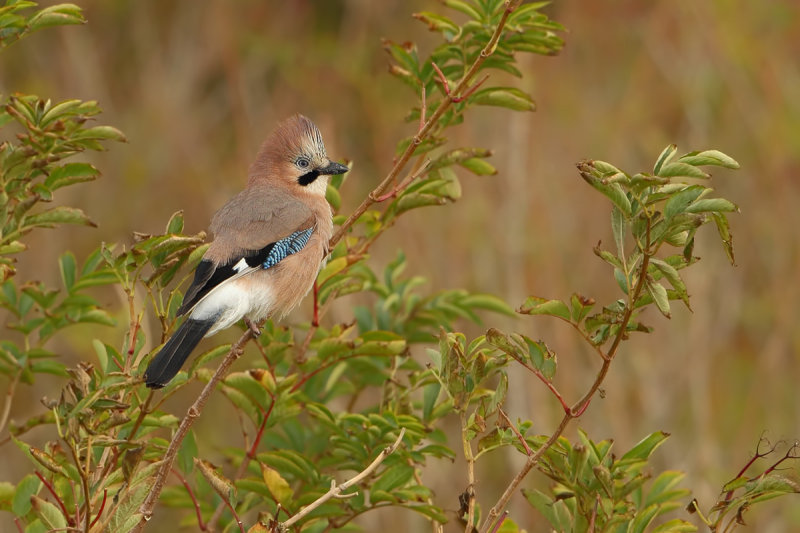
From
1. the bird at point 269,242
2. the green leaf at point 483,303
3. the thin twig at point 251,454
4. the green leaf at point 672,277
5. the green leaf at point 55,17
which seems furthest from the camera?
the bird at point 269,242

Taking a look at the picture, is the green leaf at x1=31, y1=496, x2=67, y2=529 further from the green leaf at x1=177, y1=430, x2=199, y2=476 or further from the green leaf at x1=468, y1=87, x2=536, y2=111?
the green leaf at x1=468, y1=87, x2=536, y2=111

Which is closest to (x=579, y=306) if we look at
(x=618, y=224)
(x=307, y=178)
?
(x=618, y=224)

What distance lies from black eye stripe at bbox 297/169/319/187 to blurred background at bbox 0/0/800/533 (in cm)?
91

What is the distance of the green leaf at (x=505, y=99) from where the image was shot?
355 centimetres

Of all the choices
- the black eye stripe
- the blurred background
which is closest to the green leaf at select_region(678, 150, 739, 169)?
the black eye stripe

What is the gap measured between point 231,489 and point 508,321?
476 cm

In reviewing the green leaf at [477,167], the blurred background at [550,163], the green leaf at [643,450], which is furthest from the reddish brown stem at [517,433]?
the blurred background at [550,163]

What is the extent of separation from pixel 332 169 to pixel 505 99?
981 millimetres

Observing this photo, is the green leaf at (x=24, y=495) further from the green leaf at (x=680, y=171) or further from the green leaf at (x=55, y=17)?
the green leaf at (x=680, y=171)

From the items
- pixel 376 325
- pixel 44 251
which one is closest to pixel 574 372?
pixel 376 325

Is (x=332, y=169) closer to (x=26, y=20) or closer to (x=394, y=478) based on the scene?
(x=26, y=20)

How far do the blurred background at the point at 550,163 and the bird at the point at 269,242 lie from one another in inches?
32.5

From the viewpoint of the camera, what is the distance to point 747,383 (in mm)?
7613

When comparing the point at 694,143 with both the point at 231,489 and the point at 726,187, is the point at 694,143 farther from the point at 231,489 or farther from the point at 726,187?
the point at 231,489
